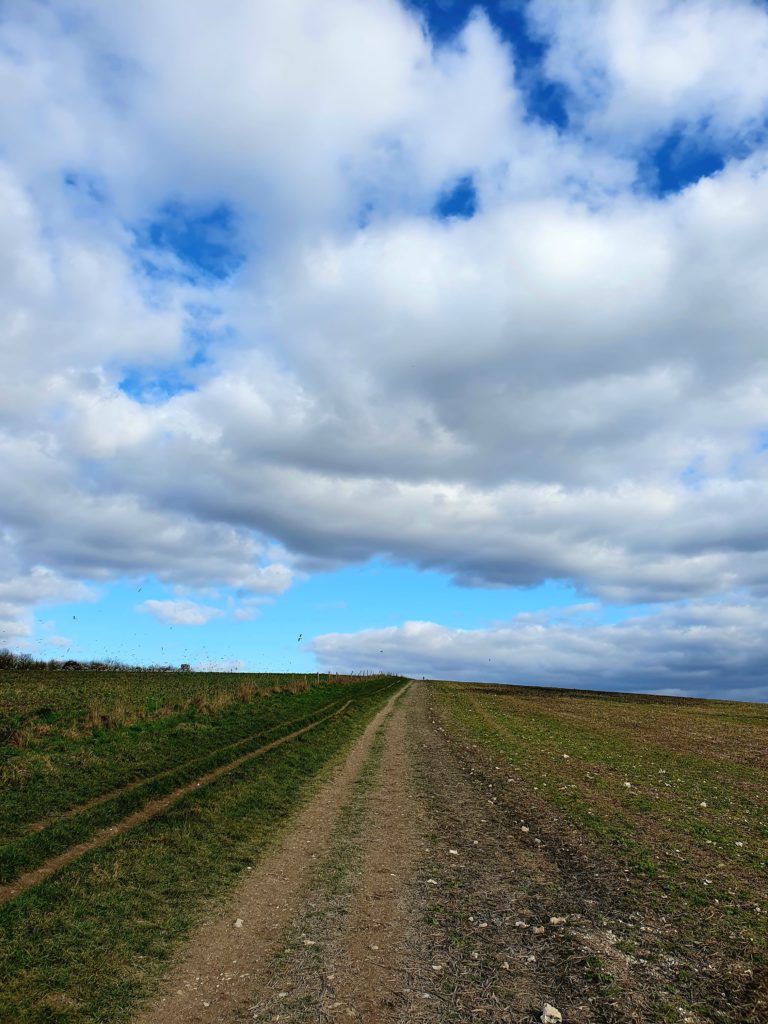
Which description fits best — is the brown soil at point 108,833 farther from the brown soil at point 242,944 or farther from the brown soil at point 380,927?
the brown soil at point 380,927

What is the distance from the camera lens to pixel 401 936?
27.4 feet

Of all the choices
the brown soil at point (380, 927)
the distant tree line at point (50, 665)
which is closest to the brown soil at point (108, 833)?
the brown soil at point (380, 927)

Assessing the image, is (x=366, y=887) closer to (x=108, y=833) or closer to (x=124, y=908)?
(x=124, y=908)

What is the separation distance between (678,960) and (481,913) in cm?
266

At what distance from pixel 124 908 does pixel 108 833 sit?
377cm

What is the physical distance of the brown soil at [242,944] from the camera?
675cm

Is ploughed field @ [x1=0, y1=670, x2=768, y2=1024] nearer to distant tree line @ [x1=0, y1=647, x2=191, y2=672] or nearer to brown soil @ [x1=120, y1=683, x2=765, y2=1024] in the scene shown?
brown soil @ [x1=120, y1=683, x2=765, y2=1024]

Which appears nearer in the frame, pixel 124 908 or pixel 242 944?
pixel 242 944

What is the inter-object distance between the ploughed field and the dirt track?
38 mm

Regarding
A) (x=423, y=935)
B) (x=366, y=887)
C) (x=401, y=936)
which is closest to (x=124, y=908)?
(x=366, y=887)

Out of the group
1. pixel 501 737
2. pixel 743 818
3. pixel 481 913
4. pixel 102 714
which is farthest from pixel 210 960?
pixel 501 737

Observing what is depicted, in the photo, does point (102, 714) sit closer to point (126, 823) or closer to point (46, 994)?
point (126, 823)

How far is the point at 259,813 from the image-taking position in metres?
14.3

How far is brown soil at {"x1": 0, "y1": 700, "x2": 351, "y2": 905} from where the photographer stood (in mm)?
9703
